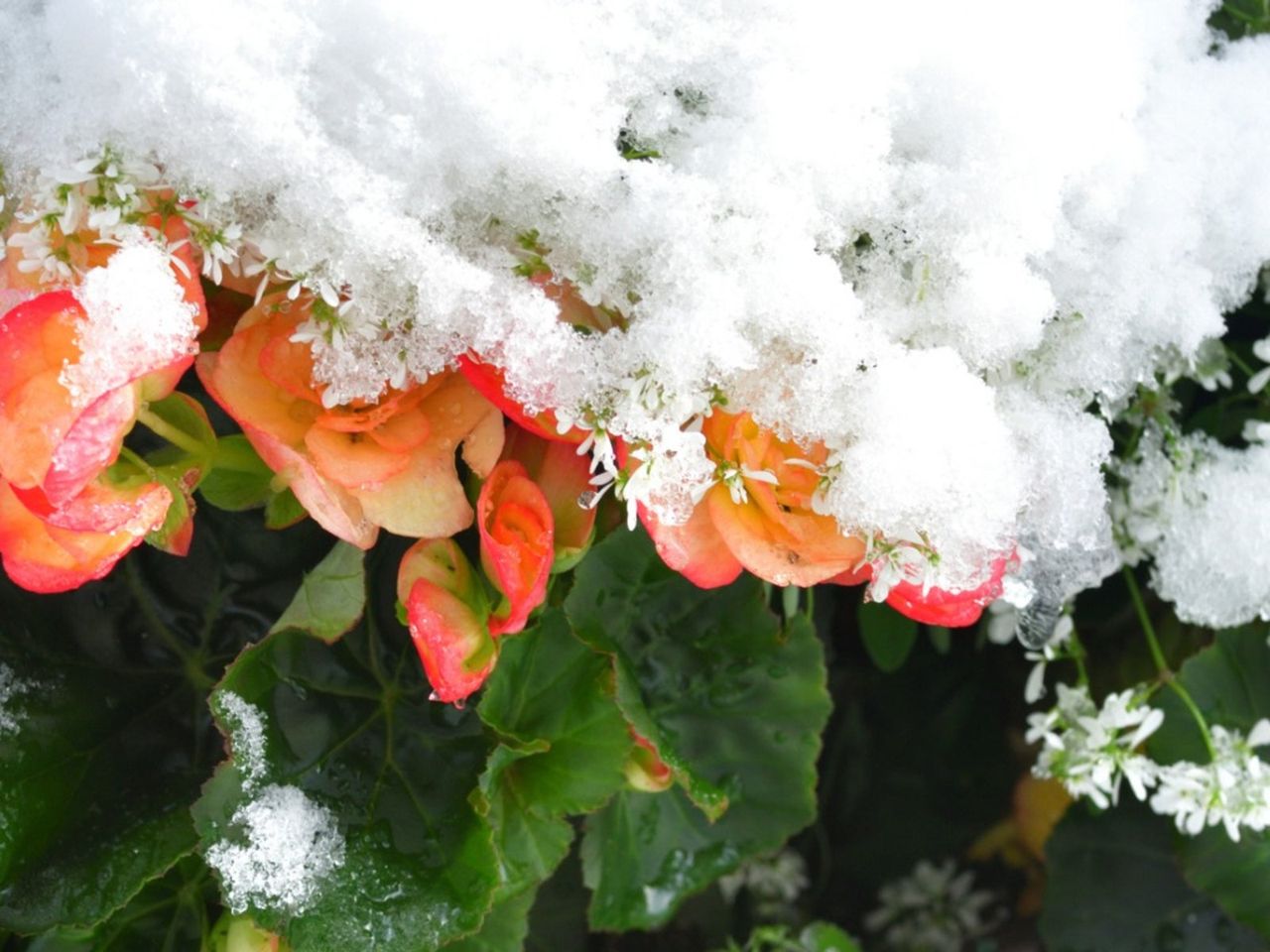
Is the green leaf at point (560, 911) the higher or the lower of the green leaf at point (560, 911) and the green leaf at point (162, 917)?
the lower

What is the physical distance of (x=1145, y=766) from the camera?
2.06ft

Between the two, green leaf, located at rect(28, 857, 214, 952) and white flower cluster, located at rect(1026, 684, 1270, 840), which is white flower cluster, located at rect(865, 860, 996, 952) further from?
green leaf, located at rect(28, 857, 214, 952)

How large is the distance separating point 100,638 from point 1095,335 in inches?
18.8

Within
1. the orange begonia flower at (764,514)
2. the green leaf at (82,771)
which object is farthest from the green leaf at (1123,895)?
the green leaf at (82,771)

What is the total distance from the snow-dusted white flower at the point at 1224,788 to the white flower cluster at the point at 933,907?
0.46 metres

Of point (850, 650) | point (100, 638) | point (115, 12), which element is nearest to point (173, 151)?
point (115, 12)

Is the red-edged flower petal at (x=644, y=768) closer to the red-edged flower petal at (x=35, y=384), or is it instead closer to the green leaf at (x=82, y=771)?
the green leaf at (x=82, y=771)

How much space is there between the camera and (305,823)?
51 cm

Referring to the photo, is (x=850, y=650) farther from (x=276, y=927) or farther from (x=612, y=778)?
(x=276, y=927)

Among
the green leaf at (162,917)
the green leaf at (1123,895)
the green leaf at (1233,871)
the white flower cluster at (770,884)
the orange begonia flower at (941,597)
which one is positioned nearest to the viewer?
the orange begonia flower at (941,597)

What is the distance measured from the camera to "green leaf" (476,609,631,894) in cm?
57

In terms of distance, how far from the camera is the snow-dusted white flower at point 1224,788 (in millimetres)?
608

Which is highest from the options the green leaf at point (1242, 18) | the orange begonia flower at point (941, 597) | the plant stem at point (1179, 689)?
the green leaf at point (1242, 18)

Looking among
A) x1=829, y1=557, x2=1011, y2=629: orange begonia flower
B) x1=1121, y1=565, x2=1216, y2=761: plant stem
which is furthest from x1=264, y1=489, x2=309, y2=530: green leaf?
x1=1121, y1=565, x2=1216, y2=761: plant stem
